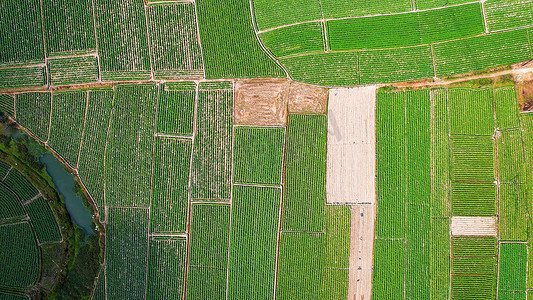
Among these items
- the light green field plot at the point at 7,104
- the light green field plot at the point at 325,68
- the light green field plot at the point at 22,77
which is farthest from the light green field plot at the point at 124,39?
the light green field plot at the point at 325,68

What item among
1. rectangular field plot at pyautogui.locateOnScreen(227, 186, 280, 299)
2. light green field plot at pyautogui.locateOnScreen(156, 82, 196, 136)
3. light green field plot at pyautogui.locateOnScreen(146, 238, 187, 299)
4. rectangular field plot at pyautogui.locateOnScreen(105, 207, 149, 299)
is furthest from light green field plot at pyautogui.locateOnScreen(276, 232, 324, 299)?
light green field plot at pyautogui.locateOnScreen(156, 82, 196, 136)

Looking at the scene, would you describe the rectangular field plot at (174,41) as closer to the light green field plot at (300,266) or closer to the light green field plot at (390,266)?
the light green field plot at (300,266)

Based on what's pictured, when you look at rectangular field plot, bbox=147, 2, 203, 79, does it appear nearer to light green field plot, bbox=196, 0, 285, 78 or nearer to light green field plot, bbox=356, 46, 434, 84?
light green field plot, bbox=196, 0, 285, 78

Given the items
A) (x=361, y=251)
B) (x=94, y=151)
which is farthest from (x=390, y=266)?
(x=94, y=151)

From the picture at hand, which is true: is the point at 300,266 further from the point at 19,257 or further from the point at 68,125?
Result: the point at 19,257

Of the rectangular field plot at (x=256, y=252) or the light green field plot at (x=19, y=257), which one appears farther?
the light green field plot at (x=19, y=257)

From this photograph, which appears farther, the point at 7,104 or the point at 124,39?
the point at 7,104
